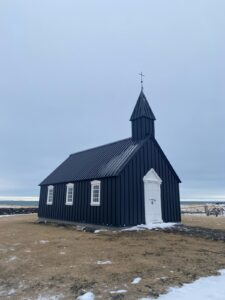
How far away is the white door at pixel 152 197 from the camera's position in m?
18.5

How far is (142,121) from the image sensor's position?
67.7 feet

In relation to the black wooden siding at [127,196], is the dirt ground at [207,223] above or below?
below

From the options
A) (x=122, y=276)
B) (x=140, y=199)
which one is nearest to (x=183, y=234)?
(x=140, y=199)

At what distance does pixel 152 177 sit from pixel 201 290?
13.4m

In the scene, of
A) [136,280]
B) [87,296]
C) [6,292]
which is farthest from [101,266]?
[6,292]

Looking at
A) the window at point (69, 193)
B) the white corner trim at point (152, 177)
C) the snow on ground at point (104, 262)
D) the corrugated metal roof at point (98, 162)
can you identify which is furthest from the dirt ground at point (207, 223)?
the snow on ground at point (104, 262)

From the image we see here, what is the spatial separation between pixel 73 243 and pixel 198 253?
5206 millimetres

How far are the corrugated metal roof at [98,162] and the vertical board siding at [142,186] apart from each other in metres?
0.71

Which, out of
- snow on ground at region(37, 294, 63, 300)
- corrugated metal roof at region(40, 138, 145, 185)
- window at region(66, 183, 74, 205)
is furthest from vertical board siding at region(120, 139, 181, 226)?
snow on ground at region(37, 294, 63, 300)

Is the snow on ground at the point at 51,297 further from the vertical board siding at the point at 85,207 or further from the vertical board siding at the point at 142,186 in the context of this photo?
the vertical board siding at the point at 142,186

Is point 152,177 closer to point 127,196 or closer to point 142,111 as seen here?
point 127,196

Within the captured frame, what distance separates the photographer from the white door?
728 inches

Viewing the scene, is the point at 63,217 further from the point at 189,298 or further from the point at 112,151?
the point at 189,298

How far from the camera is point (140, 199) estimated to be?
59.6 feet
